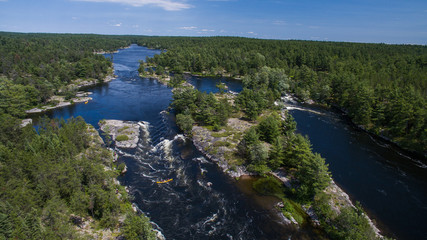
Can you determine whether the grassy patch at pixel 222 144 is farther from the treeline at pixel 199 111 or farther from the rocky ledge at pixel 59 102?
the rocky ledge at pixel 59 102

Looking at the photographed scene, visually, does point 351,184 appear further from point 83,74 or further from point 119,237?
point 83,74

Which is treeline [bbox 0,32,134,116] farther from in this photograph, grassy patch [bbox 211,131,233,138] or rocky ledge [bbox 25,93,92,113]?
grassy patch [bbox 211,131,233,138]

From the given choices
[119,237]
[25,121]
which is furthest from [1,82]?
[119,237]

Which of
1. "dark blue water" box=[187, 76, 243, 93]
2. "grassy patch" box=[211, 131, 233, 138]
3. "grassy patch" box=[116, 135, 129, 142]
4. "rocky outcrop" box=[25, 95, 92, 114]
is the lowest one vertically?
"grassy patch" box=[116, 135, 129, 142]

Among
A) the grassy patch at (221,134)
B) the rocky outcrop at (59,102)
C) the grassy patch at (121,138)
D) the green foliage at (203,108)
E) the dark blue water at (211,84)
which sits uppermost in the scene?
the dark blue water at (211,84)

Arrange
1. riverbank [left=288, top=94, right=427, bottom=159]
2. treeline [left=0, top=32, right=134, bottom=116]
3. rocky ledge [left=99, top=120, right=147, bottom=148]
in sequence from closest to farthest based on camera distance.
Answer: riverbank [left=288, top=94, right=427, bottom=159]
rocky ledge [left=99, top=120, right=147, bottom=148]
treeline [left=0, top=32, right=134, bottom=116]

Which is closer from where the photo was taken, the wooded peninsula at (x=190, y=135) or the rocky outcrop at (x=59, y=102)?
the wooded peninsula at (x=190, y=135)

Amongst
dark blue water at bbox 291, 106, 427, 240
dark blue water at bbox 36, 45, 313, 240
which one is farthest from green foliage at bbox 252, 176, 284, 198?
dark blue water at bbox 291, 106, 427, 240

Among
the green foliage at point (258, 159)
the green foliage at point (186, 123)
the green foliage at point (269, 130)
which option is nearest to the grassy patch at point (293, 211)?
the green foliage at point (258, 159)
